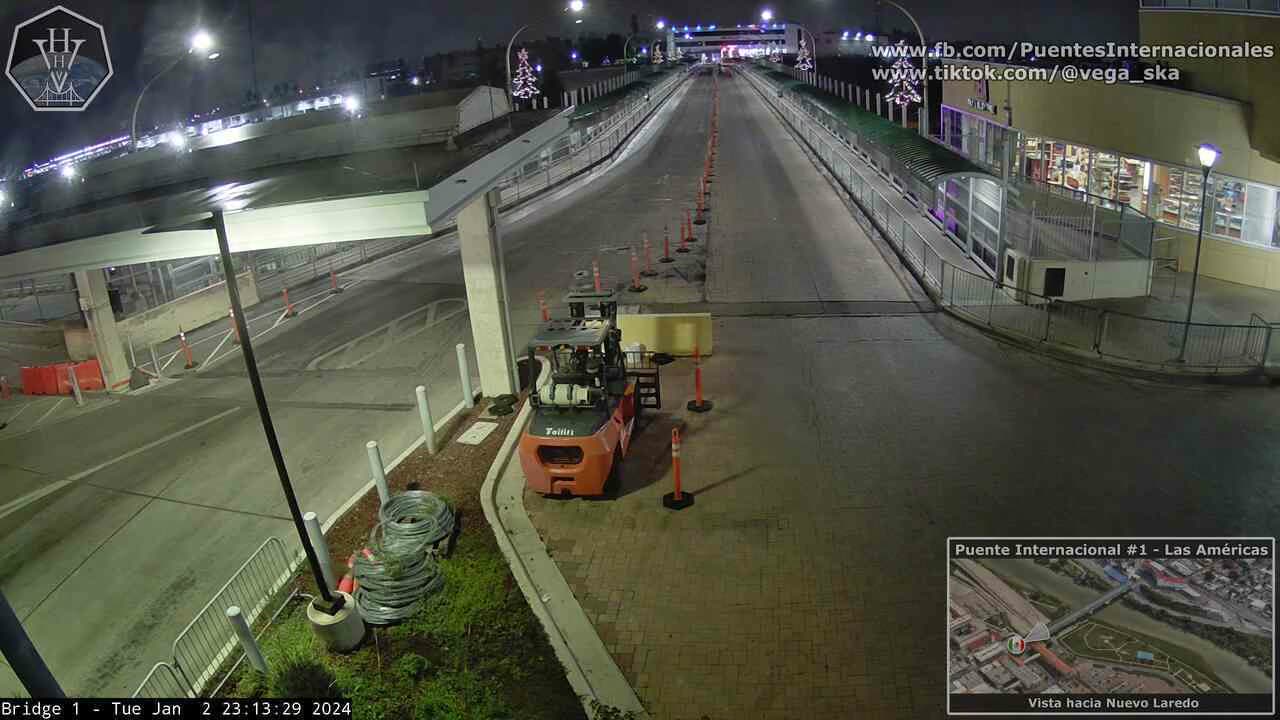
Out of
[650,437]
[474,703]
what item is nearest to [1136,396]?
[650,437]

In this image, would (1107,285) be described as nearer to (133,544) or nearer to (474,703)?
(474,703)

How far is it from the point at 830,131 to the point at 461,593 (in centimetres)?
4450

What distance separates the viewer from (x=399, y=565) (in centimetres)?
905

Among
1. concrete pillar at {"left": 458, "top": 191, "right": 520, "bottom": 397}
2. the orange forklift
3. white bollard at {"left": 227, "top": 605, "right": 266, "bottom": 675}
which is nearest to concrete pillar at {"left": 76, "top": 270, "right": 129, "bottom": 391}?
concrete pillar at {"left": 458, "top": 191, "right": 520, "bottom": 397}

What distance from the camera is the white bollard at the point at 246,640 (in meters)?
7.52

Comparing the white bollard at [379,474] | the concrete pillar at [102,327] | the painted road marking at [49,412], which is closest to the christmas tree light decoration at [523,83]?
the concrete pillar at [102,327]

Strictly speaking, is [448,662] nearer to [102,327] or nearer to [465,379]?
[465,379]

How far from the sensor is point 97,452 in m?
14.5

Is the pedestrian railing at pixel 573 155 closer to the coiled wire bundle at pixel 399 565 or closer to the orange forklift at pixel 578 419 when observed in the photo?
the orange forklift at pixel 578 419

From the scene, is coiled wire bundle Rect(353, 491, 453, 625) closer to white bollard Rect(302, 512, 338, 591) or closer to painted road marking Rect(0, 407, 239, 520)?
white bollard Rect(302, 512, 338, 591)

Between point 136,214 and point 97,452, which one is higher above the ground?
point 136,214

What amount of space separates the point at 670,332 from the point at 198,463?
353 inches

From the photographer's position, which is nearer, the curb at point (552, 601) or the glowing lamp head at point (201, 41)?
the curb at point (552, 601)

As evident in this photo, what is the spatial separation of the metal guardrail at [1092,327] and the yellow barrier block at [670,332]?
5923mm
